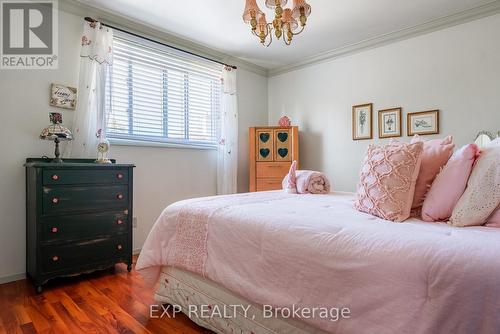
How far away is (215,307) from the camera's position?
4.99ft

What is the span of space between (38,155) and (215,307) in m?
2.07

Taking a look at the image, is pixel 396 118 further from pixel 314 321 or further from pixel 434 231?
pixel 314 321

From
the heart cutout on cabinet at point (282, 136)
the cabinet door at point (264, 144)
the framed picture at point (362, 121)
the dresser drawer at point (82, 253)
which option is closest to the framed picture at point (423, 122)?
the framed picture at point (362, 121)

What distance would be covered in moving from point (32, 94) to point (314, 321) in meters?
2.78

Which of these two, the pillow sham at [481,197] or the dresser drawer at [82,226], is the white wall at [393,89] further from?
the dresser drawer at [82,226]

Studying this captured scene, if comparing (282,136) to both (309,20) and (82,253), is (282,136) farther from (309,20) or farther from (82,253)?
(82,253)

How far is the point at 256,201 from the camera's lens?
1.88 meters

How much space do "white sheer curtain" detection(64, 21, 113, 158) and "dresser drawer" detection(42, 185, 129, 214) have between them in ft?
1.46

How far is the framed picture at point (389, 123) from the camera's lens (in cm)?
329

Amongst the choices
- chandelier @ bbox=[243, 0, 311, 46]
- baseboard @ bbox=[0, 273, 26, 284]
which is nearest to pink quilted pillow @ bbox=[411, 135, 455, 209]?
chandelier @ bbox=[243, 0, 311, 46]

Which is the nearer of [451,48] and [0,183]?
[0,183]

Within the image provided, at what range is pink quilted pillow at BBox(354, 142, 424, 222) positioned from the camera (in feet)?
4.31

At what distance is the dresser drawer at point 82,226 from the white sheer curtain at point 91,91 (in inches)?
24.4

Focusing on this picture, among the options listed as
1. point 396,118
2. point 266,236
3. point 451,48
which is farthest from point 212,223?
point 451,48
